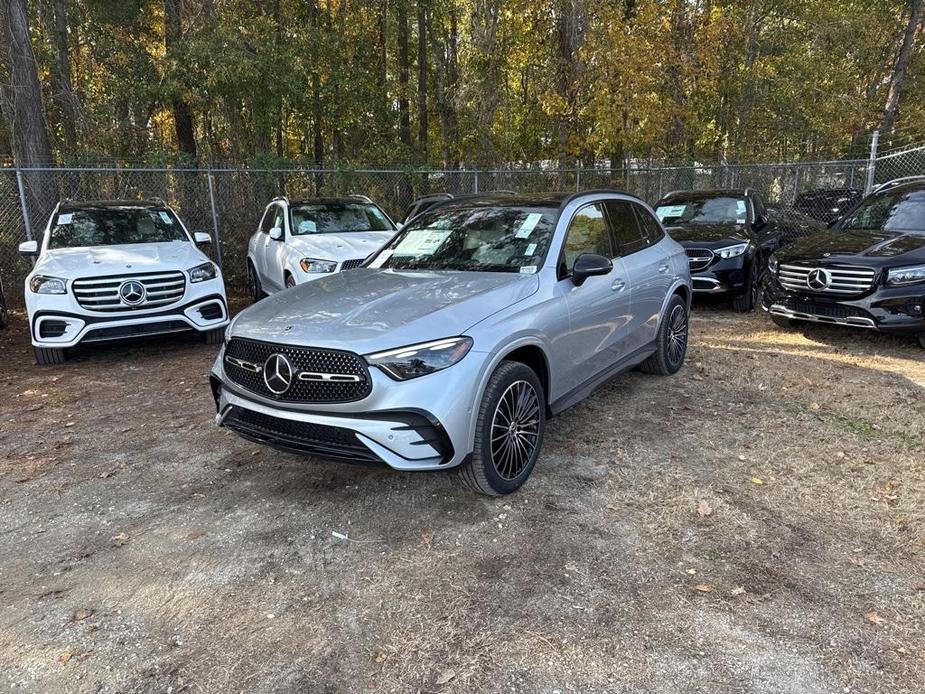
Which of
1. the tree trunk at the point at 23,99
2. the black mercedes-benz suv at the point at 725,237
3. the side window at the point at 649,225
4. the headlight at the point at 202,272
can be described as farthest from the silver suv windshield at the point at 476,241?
the tree trunk at the point at 23,99

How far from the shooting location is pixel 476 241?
4371 mm

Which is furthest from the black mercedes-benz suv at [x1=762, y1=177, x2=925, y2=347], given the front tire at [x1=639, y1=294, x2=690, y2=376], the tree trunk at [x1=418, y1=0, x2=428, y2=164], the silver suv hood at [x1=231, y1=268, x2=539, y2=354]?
the tree trunk at [x1=418, y1=0, x2=428, y2=164]

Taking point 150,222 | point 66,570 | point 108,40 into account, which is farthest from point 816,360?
point 108,40

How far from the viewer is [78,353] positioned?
23.4 ft

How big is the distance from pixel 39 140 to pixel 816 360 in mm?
11475

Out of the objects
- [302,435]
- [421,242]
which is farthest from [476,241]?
[302,435]

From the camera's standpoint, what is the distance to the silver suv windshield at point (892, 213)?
22.6 feet

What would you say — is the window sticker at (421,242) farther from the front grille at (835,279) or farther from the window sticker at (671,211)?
the window sticker at (671,211)

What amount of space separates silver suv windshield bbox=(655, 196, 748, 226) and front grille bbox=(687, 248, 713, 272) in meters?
1.12

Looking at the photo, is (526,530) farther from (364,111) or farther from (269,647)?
(364,111)

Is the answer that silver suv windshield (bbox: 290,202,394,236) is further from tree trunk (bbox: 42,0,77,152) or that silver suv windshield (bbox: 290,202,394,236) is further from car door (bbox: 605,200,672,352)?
tree trunk (bbox: 42,0,77,152)

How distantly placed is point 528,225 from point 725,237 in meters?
5.36

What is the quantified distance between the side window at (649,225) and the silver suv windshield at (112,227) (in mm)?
5499

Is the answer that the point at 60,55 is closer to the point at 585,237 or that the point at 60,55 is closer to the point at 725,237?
the point at 725,237
